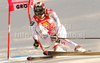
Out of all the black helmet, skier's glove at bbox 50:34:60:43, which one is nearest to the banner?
the black helmet

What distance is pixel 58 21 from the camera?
6.20m

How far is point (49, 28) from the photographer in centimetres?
645

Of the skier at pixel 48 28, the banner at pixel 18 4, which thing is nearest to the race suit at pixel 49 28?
the skier at pixel 48 28

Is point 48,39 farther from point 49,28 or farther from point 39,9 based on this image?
point 39,9

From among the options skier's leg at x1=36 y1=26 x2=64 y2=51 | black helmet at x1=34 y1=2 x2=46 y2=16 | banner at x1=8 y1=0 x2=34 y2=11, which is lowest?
skier's leg at x1=36 y1=26 x2=64 y2=51

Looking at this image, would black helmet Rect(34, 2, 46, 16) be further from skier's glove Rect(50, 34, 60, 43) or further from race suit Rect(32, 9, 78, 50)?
skier's glove Rect(50, 34, 60, 43)

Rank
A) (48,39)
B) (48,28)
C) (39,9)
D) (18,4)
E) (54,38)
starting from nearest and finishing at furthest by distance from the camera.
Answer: (54,38) → (39,9) → (48,39) → (48,28) → (18,4)

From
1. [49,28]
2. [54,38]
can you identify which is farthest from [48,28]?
[54,38]

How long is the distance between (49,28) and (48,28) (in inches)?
1.5

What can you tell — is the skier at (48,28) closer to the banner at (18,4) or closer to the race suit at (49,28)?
the race suit at (49,28)

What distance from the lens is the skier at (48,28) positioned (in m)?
6.07

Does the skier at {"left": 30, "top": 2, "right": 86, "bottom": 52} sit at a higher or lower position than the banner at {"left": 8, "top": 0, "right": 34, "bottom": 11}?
lower

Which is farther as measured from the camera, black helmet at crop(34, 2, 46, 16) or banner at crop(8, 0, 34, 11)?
banner at crop(8, 0, 34, 11)

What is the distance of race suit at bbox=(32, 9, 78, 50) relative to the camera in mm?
6195
